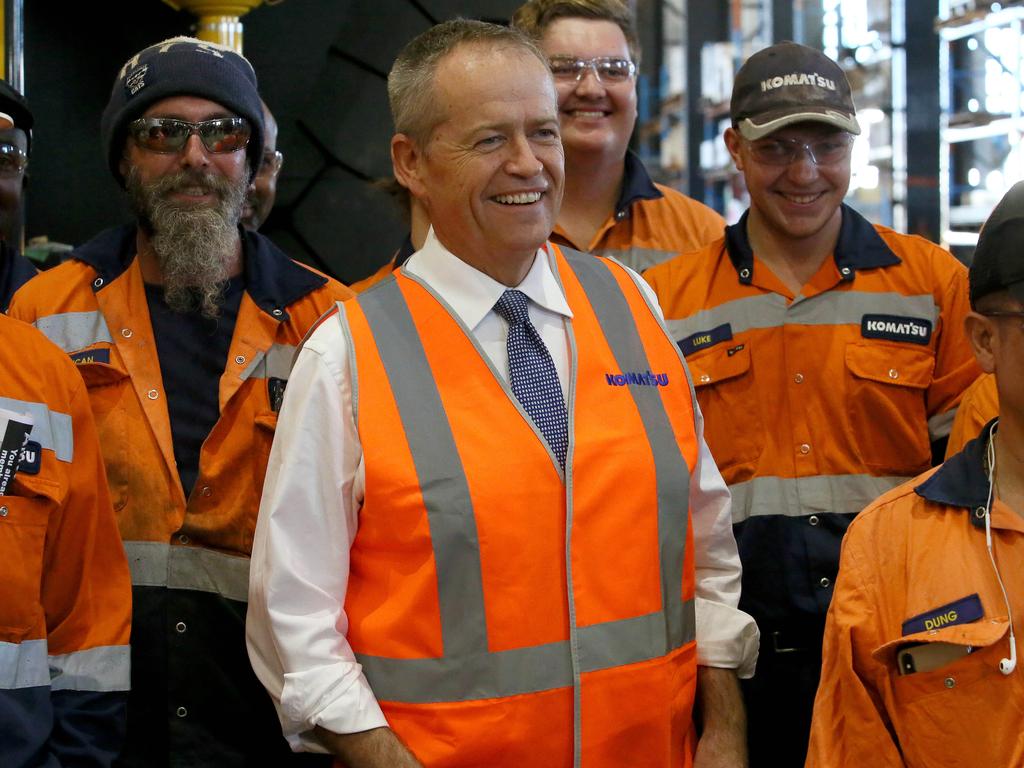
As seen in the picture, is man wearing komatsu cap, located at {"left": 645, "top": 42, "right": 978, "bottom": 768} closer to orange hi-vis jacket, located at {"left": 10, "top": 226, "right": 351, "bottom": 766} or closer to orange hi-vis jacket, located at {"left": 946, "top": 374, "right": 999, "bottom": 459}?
orange hi-vis jacket, located at {"left": 946, "top": 374, "right": 999, "bottom": 459}

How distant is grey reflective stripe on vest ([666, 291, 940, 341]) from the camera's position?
263 centimetres

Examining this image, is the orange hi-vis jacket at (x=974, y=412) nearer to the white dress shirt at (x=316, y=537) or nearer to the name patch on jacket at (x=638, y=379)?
the name patch on jacket at (x=638, y=379)

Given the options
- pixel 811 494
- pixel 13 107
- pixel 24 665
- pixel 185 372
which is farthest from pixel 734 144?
pixel 24 665

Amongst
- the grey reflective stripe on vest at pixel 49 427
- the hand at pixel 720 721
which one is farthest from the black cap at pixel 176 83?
the hand at pixel 720 721

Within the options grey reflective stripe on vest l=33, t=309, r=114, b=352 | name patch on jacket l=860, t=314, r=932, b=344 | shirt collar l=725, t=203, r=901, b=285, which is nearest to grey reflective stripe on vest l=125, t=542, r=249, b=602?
grey reflective stripe on vest l=33, t=309, r=114, b=352

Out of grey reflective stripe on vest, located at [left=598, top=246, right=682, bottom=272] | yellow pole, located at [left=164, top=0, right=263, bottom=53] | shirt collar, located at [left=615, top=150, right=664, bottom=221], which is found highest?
yellow pole, located at [left=164, top=0, right=263, bottom=53]

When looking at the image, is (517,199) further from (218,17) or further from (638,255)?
(218,17)

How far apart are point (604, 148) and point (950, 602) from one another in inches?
63.6

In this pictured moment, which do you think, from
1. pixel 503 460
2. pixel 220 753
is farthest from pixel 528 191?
pixel 220 753

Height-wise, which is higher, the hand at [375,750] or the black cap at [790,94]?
the black cap at [790,94]

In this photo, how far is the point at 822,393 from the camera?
260 cm

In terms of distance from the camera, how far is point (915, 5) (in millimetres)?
6875

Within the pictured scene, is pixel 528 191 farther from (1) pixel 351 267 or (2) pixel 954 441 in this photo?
(1) pixel 351 267

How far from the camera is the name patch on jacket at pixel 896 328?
2592 millimetres
